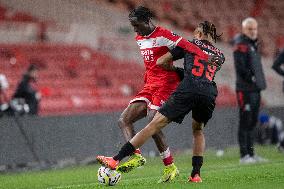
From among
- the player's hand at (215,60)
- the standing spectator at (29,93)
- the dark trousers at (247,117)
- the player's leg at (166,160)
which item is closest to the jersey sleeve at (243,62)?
the dark trousers at (247,117)

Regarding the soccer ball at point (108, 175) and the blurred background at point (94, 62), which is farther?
the blurred background at point (94, 62)

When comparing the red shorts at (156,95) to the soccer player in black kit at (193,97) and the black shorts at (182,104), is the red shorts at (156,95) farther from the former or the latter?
the black shorts at (182,104)

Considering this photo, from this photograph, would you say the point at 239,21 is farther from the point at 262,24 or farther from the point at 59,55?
the point at 59,55

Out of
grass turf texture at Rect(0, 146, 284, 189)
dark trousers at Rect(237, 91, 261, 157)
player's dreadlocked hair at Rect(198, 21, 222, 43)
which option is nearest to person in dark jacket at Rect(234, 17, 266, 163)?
dark trousers at Rect(237, 91, 261, 157)

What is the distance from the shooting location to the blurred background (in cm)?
1478

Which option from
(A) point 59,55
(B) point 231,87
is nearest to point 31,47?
(A) point 59,55

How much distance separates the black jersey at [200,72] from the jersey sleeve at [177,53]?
0.04m

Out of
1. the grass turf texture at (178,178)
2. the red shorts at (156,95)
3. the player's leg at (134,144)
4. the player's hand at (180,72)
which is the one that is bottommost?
the grass turf texture at (178,178)

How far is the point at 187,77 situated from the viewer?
934 centimetres

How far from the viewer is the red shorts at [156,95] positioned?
33.3ft

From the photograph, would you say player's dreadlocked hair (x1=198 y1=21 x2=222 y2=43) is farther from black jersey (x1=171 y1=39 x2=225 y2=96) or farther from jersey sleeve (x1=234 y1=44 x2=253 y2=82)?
jersey sleeve (x1=234 y1=44 x2=253 y2=82)

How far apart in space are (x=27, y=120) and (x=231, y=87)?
11.0m

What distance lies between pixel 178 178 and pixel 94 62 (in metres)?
12.1

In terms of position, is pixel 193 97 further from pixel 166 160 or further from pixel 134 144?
pixel 166 160
